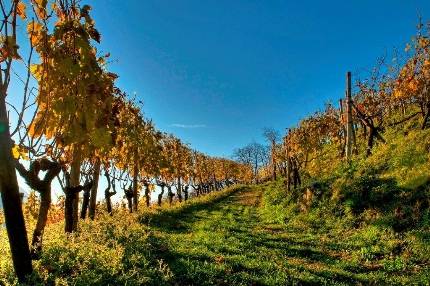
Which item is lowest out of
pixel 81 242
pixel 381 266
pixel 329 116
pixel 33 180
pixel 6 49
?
pixel 381 266

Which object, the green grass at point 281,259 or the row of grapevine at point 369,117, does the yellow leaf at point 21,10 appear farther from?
the row of grapevine at point 369,117

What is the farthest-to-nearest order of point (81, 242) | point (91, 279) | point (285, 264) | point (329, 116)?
point (329, 116) → point (285, 264) → point (81, 242) → point (91, 279)

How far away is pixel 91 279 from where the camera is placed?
31.8ft

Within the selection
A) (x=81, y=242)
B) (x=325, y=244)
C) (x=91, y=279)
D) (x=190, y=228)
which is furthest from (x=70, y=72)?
(x=190, y=228)

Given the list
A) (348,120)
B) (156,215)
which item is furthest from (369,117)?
(156,215)

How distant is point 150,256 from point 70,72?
8.03 m

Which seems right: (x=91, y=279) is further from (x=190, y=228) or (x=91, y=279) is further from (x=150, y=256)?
(x=190, y=228)

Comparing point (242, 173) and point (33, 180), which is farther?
point (242, 173)

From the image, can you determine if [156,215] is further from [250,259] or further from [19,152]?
[19,152]

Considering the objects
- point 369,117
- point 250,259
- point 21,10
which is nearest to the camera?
point 21,10

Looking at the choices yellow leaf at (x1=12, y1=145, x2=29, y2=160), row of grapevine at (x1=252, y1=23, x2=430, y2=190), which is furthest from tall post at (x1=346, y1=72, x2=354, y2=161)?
yellow leaf at (x1=12, y1=145, x2=29, y2=160)

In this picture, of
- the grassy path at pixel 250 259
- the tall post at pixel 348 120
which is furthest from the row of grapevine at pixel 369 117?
the grassy path at pixel 250 259

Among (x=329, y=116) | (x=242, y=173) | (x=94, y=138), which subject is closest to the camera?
(x=94, y=138)

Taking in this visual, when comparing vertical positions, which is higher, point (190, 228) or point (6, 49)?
point (6, 49)
